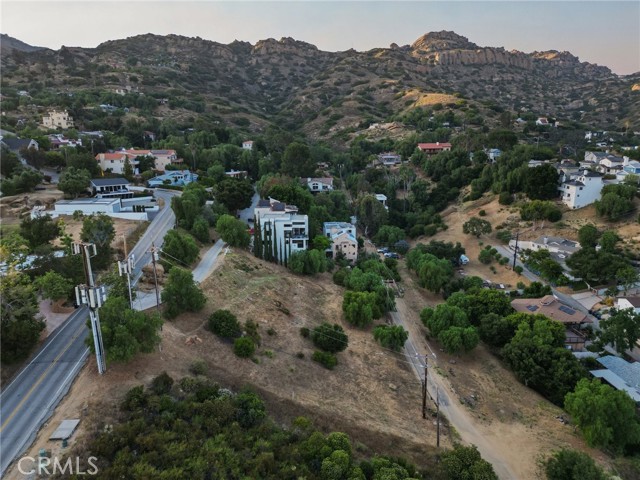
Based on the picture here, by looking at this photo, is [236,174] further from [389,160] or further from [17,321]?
[17,321]

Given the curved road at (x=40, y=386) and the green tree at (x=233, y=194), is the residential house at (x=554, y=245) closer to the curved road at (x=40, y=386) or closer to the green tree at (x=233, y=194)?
the green tree at (x=233, y=194)

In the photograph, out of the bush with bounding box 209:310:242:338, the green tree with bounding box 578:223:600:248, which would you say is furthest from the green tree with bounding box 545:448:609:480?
the green tree with bounding box 578:223:600:248

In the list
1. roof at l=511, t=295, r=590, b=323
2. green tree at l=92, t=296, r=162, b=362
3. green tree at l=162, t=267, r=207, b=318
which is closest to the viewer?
green tree at l=92, t=296, r=162, b=362

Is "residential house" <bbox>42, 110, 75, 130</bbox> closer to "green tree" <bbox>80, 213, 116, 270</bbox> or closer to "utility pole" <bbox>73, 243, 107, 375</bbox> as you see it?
"green tree" <bbox>80, 213, 116, 270</bbox>

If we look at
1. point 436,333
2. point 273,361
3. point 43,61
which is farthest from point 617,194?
point 43,61

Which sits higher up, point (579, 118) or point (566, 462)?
point (579, 118)

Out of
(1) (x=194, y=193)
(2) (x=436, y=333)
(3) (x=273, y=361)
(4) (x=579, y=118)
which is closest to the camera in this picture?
(3) (x=273, y=361)

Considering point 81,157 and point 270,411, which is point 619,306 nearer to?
point 270,411
